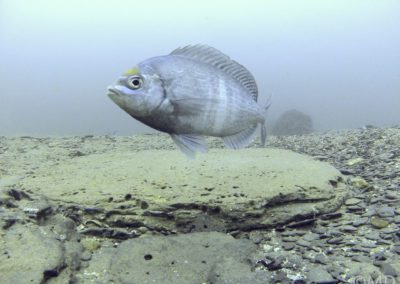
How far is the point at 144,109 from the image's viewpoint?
2285 millimetres

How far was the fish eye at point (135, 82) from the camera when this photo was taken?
89.0 inches

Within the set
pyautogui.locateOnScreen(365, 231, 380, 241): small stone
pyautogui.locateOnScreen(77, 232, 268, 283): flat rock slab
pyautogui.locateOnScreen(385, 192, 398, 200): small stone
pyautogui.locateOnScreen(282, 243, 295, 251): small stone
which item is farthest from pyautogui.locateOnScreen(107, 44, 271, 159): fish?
pyautogui.locateOnScreen(385, 192, 398, 200): small stone

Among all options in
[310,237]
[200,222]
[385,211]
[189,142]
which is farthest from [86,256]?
[385,211]

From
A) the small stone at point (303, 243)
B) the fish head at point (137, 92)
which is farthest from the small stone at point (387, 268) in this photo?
the fish head at point (137, 92)

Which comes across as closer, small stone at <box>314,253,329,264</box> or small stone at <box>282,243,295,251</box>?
small stone at <box>314,253,329,264</box>

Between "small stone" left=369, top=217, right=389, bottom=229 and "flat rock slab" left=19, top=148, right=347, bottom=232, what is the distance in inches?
14.3

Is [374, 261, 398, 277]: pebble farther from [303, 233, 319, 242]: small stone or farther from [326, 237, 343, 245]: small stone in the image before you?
[303, 233, 319, 242]: small stone

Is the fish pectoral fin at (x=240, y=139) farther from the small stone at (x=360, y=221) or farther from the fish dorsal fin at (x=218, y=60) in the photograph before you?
the small stone at (x=360, y=221)

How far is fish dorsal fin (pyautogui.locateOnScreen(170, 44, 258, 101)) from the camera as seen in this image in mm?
2520

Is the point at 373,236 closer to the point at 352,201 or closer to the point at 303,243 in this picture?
the point at 303,243

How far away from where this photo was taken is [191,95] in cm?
239

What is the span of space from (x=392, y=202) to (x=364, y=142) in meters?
2.91

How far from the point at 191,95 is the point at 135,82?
0.35m

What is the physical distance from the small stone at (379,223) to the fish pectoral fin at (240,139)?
1435 mm
